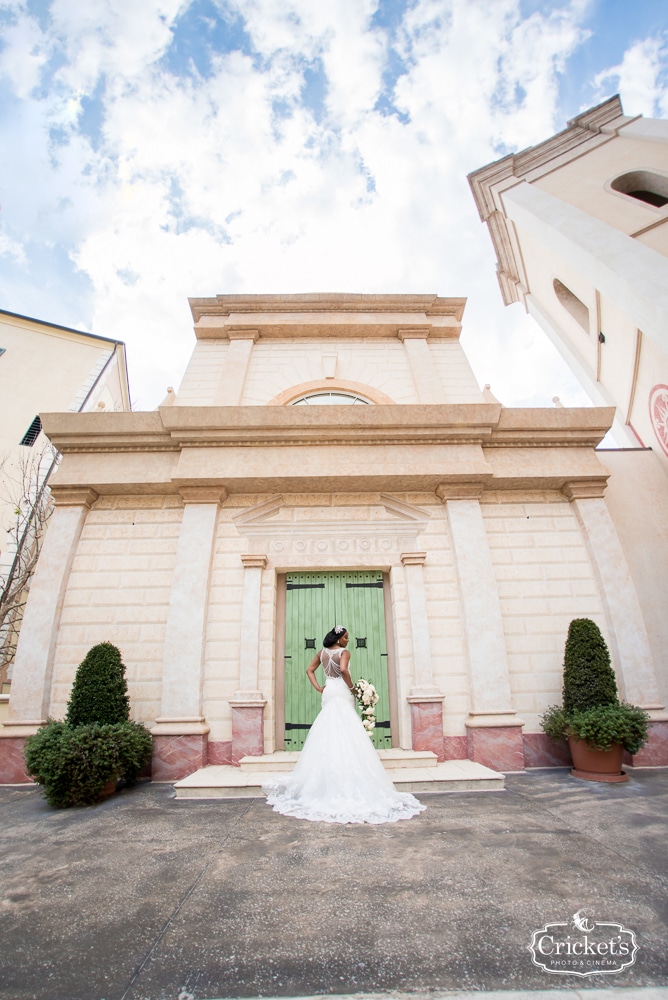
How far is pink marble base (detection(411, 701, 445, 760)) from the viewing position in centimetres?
666

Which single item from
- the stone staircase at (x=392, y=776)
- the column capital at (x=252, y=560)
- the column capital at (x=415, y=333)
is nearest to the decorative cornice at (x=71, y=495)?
the column capital at (x=252, y=560)

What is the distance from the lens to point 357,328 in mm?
10898

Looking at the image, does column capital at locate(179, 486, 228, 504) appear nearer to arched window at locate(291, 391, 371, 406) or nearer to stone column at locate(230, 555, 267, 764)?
stone column at locate(230, 555, 267, 764)

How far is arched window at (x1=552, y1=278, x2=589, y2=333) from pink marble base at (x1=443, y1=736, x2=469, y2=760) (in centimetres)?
1077

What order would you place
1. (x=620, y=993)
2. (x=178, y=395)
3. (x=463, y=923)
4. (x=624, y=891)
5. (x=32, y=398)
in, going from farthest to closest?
(x=32, y=398), (x=178, y=395), (x=624, y=891), (x=463, y=923), (x=620, y=993)

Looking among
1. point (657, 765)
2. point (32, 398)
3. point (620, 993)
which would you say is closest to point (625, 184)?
point (657, 765)

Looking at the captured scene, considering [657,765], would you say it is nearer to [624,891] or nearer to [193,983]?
[624,891]

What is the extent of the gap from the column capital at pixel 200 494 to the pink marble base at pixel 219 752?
403cm

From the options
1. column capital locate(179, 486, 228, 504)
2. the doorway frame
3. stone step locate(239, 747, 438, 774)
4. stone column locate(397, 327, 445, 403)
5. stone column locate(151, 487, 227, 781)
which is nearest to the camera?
stone step locate(239, 747, 438, 774)

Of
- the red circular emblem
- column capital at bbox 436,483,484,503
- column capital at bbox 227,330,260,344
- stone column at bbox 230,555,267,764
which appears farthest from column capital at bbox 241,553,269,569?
the red circular emblem

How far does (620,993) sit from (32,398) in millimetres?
18413

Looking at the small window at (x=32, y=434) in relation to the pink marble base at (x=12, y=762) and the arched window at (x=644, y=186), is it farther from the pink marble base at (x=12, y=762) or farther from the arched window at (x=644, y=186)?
the arched window at (x=644, y=186)

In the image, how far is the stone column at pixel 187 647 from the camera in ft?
21.0

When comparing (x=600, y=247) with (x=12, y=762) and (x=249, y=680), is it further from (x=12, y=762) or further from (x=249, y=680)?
(x=12, y=762)
